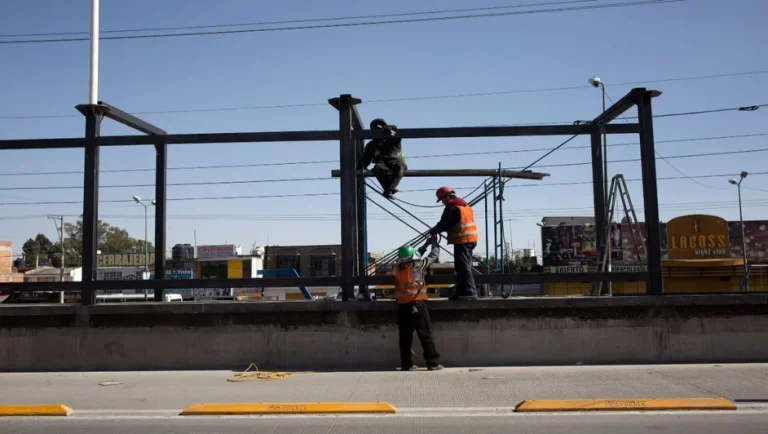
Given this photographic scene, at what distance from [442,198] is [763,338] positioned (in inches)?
178

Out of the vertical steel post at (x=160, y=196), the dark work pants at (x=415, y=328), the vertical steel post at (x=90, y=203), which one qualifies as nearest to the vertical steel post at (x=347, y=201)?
the dark work pants at (x=415, y=328)

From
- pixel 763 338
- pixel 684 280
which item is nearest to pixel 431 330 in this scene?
pixel 763 338

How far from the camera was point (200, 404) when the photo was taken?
7.05m

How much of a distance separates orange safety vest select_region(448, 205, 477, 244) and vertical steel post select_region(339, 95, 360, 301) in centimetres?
133

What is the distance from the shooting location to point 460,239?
360 inches

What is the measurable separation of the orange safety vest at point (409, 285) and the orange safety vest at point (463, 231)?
28.8 inches

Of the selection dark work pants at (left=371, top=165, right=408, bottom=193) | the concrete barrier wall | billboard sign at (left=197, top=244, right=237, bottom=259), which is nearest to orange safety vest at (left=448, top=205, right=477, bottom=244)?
the concrete barrier wall

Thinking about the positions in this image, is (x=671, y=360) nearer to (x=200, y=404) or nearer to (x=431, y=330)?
(x=431, y=330)

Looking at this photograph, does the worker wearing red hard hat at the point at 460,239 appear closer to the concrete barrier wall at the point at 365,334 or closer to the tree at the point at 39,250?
the concrete barrier wall at the point at 365,334

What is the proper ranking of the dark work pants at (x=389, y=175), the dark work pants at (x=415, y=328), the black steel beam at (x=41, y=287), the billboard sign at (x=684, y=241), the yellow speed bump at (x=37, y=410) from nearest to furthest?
the yellow speed bump at (x=37, y=410) → the dark work pants at (x=415, y=328) → the black steel beam at (x=41, y=287) → the dark work pants at (x=389, y=175) → the billboard sign at (x=684, y=241)

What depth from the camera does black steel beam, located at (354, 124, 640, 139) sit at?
30.0 feet

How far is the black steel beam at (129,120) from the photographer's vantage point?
9.68 m

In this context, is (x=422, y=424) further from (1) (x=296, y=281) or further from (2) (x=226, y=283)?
(2) (x=226, y=283)

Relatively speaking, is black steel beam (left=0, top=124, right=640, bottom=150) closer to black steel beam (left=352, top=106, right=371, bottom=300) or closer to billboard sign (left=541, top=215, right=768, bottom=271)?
black steel beam (left=352, top=106, right=371, bottom=300)
